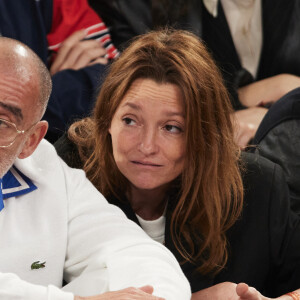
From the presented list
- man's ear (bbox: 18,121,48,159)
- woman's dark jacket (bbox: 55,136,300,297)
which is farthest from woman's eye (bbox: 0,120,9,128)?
woman's dark jacket (bbox: 55,136,300,297)

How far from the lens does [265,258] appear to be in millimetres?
1823

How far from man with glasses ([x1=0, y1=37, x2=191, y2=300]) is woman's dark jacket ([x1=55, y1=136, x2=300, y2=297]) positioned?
273mm

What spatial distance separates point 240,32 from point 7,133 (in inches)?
66.0

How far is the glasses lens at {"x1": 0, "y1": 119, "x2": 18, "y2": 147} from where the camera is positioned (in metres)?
1.31

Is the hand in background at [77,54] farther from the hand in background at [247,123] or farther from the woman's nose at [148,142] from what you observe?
the woman's nose at [148,142]

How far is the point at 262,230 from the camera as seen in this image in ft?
5.90

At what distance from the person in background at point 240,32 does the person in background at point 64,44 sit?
140 mm

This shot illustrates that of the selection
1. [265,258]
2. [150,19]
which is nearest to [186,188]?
[265,258]

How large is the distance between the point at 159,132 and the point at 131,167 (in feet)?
0.36

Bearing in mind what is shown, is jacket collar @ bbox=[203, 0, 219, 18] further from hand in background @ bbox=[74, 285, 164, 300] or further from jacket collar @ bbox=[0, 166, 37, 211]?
hand in background @ bbox=[74, 285, 164, 300]

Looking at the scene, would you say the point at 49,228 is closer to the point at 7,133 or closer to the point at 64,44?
the point at 7,133

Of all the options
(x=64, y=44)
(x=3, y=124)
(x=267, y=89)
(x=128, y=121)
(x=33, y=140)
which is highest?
(x=3, y=124)

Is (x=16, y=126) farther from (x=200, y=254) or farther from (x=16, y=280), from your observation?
(x=200, y=254)

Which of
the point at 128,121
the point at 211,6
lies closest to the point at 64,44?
the point at 211,6
